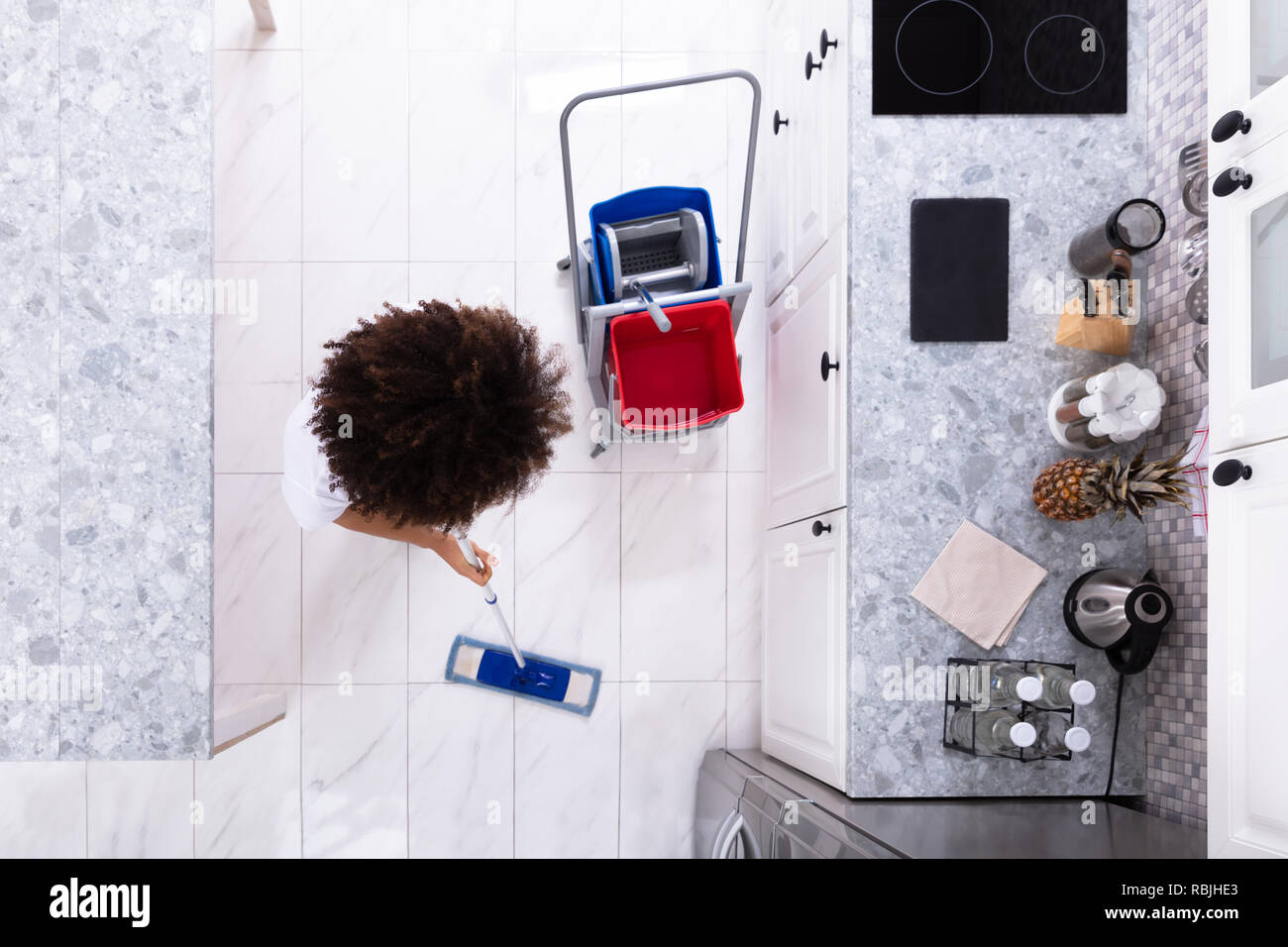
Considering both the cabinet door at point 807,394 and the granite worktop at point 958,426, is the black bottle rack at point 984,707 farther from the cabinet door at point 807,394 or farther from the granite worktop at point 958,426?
the cabinet door at point 807,394

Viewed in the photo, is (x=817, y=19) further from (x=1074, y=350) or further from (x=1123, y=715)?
(x=1123, y=715)

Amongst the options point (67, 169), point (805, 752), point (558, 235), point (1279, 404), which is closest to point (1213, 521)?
point (1279, 404)

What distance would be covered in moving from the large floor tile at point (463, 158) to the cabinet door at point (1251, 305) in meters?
1.77

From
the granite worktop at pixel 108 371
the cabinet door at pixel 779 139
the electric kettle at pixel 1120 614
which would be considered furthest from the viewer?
the cabinet door at pixel 779 139

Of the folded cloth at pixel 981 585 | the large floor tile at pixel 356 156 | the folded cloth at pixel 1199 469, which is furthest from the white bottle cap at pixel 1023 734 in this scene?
the large floor tile at pixel 356 156

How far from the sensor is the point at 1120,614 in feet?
5.01

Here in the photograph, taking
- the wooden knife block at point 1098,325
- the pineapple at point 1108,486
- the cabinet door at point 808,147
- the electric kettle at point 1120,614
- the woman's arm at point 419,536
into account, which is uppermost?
the cabinet door at point 808,147

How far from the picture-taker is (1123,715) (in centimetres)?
167

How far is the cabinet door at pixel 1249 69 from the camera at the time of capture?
1.11m

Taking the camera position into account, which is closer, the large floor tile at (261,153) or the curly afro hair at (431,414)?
the curly afro hair at (431,414)

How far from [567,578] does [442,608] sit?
38 cm

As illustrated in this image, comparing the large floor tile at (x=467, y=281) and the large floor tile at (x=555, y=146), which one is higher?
the large floor tile at (x=555, y=146)

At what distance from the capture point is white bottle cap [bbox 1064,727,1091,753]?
4.99 feet

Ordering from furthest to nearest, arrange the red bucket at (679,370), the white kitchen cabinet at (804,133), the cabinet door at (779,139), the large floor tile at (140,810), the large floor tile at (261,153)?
the large floor tile at (261,153), the large floor tile at (140,810), the cabinet door at (779,139), the red bucket at (679,370), the white kitchen cabinet at (804,133)
